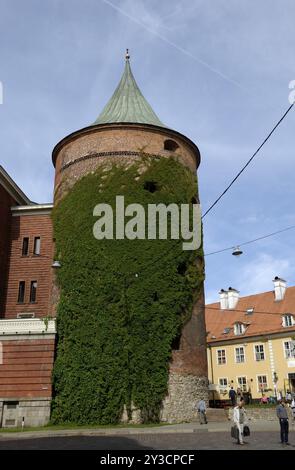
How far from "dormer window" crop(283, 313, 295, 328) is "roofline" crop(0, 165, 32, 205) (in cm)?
2527

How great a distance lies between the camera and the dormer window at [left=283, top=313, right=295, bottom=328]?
4266 cm

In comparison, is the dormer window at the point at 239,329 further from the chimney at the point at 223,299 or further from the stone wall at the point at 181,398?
the stone wall at the point at 181,398

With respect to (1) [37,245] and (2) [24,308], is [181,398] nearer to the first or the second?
(2) [24,308]

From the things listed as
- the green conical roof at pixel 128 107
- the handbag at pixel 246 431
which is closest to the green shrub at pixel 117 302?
the green conical roof at pixel 128 107

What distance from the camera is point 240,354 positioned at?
45562 mm

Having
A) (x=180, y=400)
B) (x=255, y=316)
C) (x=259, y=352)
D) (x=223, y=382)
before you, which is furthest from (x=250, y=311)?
(x=180, y=400)

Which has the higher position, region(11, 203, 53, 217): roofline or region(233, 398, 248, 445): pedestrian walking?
region(11, 203, 53, 217): roofline

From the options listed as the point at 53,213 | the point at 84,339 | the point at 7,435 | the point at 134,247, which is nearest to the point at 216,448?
the point at 7,435

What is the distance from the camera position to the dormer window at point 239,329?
1828 inches

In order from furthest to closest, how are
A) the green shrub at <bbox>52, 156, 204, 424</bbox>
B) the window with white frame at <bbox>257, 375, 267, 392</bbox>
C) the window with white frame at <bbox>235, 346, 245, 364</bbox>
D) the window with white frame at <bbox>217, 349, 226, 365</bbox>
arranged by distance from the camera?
1. the window with white frame at <bbox>217, 349, 226, 365</bbox>
2. the window with white frame at <bbox>235, 346, 245, 364</bbox>
3. the window with white frame at <bbox>257, 375, 267, 392</bbox>
4. the green shrub at <bbox>52, 156, 204, 424</bbox>

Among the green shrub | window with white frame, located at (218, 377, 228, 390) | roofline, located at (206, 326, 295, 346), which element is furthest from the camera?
window with white frame, located at (218, 377, 228, 390)

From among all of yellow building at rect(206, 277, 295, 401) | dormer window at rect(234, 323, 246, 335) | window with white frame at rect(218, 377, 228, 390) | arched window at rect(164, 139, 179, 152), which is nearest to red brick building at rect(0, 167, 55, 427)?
arched window at rect(164, 139, 179, 152)

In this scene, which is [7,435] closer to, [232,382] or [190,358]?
[190,358]

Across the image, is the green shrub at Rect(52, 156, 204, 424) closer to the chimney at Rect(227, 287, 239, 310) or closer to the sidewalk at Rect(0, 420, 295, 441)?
the sidewalk at Rect(0, 420, 295, 441)
